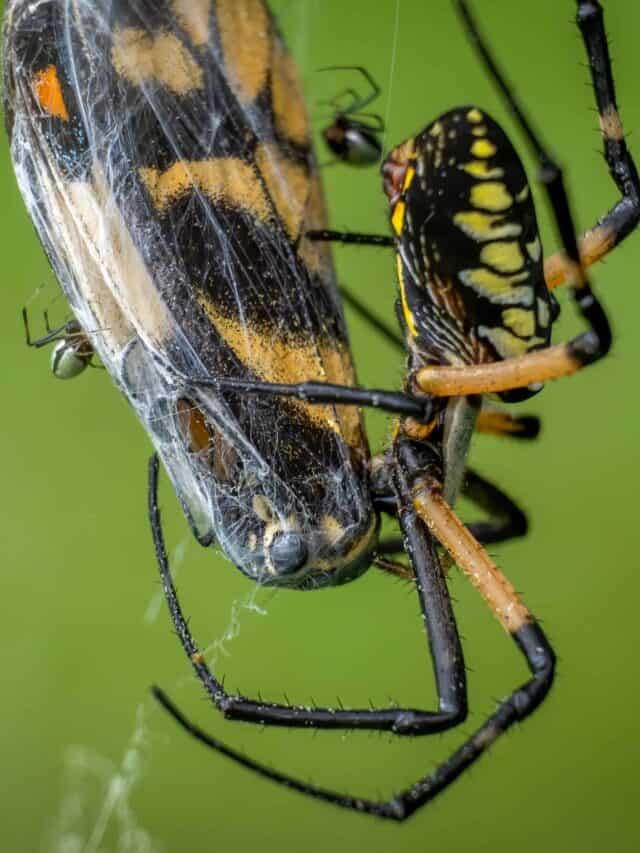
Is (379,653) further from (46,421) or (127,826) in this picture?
(46,421)

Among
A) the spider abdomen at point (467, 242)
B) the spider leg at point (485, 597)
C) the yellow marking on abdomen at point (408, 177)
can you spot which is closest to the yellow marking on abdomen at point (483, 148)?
the spider abdomen at point (467, 242)

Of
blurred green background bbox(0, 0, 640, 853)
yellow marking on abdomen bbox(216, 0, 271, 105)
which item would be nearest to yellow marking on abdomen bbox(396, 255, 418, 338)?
yellow marking on abdomen bbox(216, 0, 271, 105)

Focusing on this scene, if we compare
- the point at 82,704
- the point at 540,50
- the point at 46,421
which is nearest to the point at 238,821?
the point at 82,704

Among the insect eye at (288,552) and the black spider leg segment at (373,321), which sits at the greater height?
the black spider leg segment at (373,321)

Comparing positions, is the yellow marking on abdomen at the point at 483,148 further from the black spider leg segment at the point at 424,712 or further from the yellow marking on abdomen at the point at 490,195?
the black spider leg segment at the point at 424,712

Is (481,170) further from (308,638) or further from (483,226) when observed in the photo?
(308,638)

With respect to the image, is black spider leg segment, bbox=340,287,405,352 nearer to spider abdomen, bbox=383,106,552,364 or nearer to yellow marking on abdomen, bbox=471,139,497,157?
spider abdomen, bbox=383,106,552,364

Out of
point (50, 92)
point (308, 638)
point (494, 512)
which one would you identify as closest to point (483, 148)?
point (50, 92)
